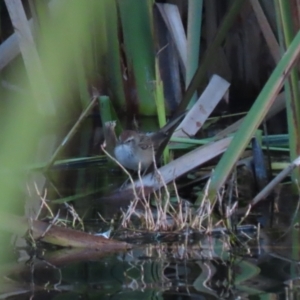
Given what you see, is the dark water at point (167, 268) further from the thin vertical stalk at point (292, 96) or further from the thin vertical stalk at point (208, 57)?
the thin vertical stalk at point (208, 57)

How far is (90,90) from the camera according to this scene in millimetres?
3482

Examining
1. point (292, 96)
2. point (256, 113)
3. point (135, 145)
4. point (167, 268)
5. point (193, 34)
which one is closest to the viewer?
point (167, 268)

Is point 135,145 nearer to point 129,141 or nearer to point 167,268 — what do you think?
point 129,141

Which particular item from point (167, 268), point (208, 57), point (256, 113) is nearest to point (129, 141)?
point (208, 57)

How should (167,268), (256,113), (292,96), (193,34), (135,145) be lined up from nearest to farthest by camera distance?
(167,268), (256,113), (292,96), (135,145), (193,34)

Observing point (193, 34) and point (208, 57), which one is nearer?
point (208, 57)

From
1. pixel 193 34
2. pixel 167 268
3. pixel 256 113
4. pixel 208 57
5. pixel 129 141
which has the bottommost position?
pixel 167 268

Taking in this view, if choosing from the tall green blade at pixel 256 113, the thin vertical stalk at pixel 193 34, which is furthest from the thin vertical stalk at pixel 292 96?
the thin vertical stalk at pixel 193 34

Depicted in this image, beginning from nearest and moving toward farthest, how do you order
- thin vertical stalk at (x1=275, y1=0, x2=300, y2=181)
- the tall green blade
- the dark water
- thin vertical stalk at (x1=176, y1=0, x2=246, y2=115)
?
the dark water, the tall green blade, thin vertical stalk at (x1=275, y1=0, x2=300, y2=181), thin vertical stalk at (x1=176, y1=0, x2=246, y2=115)

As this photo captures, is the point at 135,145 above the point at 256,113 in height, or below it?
above

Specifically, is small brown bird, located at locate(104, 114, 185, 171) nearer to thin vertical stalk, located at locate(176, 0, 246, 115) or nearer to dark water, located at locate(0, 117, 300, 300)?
thin vertical stalk, located at locate(176, 0, 246, 115)

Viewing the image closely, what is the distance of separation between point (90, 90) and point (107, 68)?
0.13 meters

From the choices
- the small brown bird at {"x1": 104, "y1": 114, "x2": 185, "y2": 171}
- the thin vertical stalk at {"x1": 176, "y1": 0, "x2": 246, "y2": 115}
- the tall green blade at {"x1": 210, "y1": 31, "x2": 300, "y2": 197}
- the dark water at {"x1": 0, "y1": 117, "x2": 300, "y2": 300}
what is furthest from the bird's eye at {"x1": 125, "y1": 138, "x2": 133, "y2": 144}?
the tall green blade at {"x1": 210, "y1": 31, "x2": 300, "y2": 197}

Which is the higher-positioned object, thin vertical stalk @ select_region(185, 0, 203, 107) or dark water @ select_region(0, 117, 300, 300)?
thin vertical stalk @ select_region(185, 0, 203, 107)
